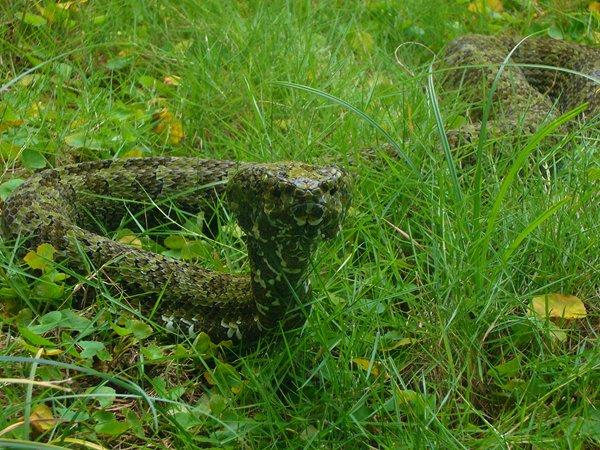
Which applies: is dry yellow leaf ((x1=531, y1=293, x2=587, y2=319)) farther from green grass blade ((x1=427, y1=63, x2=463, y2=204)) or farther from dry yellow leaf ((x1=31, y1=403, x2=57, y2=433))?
dry yellow leaf ((x1=31, y1=403, x2=57, y2=433))

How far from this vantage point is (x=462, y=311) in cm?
375

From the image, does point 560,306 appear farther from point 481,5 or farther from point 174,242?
point 481,5

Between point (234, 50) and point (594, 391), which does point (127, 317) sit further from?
point (234, 50)

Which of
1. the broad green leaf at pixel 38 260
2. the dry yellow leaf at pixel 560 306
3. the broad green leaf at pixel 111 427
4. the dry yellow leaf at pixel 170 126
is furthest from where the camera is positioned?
the dry yellow leaf at pixel 170 126

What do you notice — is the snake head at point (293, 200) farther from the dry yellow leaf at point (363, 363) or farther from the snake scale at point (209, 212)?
the dry yellow leaf at point (363, 363)

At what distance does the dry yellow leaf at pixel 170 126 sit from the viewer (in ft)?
17.6

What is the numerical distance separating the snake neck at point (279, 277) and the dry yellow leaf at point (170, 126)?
5.71 ft

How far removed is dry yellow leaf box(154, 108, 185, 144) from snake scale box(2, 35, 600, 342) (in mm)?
345

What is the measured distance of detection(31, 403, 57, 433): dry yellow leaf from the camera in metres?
3.22

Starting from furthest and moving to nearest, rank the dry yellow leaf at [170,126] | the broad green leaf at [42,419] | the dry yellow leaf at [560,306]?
the dry yellow leaf at [170,126]
the dry yellow leaf at [560,306]
the broad green leaf at [42,419]

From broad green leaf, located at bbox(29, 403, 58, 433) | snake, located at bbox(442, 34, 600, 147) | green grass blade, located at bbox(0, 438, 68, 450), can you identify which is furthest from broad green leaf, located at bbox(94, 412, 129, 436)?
snake, located at bbox(442, 34, 600, 147)

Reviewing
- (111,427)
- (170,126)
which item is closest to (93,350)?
(111,427)

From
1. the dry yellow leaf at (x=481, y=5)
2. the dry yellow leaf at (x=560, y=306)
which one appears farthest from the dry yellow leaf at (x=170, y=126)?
the dry yellow leaf at (x=481, y=5)

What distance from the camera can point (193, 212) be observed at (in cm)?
507
